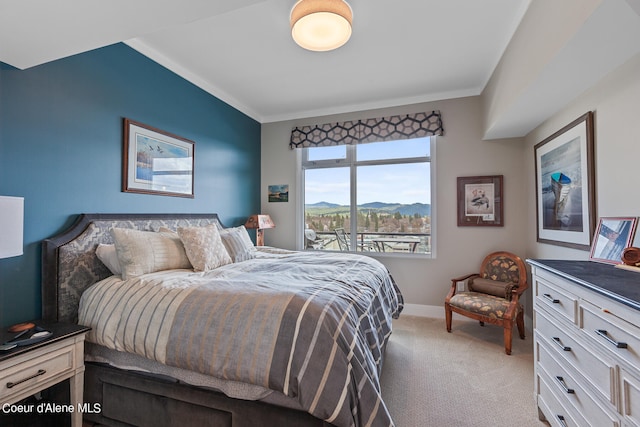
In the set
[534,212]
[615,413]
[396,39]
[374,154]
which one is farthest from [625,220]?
[374,154]

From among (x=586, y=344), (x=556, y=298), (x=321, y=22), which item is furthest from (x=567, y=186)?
(x=321, y=22)

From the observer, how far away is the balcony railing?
3.74m

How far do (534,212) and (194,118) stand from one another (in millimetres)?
3885

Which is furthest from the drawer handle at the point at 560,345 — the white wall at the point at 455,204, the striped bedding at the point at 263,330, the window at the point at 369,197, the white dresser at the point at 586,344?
the window at the point at 369,197

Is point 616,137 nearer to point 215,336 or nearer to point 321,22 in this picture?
point 321,22

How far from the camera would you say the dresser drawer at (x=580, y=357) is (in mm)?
1065

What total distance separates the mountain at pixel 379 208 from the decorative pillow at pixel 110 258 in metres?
2.68

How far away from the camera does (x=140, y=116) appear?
2521 mm

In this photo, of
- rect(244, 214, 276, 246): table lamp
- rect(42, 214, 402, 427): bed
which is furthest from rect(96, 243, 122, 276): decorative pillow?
rect(244, 214, 276, 246): table lamp

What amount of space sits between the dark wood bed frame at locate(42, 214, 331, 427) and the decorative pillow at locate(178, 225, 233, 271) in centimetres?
57

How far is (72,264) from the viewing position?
189cm

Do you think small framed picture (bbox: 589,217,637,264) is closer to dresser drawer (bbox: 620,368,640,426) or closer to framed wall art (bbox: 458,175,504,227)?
dresser drawer (bbox: 620,368,640,426)

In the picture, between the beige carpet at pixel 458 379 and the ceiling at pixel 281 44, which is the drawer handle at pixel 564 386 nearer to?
the beige carpet at pixel 458 379

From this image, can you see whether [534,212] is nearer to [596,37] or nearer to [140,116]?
[596,37]
